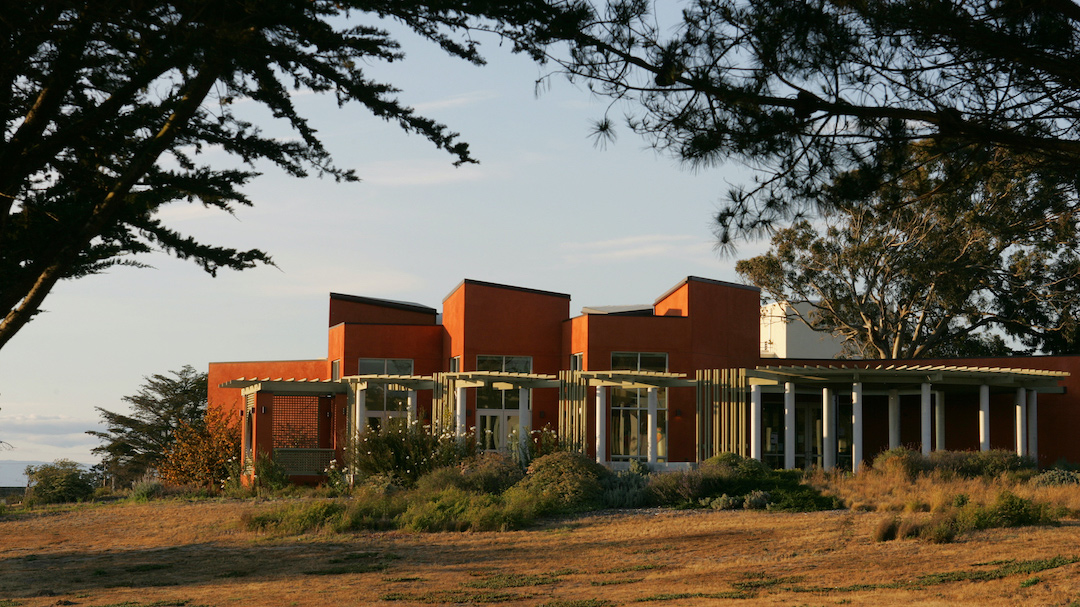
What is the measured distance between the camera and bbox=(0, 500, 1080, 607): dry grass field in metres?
10.8

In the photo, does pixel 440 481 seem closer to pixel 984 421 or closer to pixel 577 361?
pixel 577 361

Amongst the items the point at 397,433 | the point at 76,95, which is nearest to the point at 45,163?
the point at 76,95

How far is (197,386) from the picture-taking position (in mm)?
41375

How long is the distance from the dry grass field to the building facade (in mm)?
8671

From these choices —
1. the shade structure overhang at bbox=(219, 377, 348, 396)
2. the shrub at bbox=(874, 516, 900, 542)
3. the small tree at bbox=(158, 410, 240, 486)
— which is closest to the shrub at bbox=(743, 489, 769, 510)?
the shrub at bbox=(874, 516, 900, 542)

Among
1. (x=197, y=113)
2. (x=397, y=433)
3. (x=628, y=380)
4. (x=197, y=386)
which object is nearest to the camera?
(x=197, y=113)

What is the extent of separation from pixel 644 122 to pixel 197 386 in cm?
3534

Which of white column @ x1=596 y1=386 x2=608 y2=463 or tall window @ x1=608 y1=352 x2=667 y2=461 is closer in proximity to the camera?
white column @ x1=596 y1=386 x2=608 y2=463

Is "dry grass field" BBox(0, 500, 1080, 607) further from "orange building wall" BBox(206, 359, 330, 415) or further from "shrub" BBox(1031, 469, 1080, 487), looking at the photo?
"orange building wall" BBox(206, 359, 330, 415)

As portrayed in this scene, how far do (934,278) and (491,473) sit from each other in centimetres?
2034

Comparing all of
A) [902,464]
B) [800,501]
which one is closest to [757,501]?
[800,501]

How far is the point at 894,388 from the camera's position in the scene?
2611 centimetres

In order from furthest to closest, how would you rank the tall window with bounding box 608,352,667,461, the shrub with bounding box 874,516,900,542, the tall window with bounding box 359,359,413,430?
1. the tall window with bounding box 359,359,413,430
2. the tall window with bounding box 608,352,667,461
3. the shrub with bounding box 874,516,900,542

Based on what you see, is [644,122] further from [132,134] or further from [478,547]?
[478,547]
